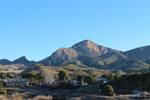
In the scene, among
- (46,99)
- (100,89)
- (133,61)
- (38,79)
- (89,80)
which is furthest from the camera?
(133,61)

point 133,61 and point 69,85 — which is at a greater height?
point 133,61

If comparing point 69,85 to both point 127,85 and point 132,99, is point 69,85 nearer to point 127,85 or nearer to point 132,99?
point 127,85

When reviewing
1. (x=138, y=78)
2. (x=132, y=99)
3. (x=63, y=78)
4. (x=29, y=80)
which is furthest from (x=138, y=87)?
(x=29, y=80)

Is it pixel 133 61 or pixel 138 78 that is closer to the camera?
pixel 138 78

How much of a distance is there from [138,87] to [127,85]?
415 cm

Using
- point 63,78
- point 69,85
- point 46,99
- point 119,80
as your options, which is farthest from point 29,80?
point 46,99

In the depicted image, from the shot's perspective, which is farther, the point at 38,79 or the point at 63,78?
the point at 38,79

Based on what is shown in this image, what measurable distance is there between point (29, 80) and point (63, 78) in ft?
50.3

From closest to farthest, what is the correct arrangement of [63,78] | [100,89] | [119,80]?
[100,89] < [119,80] < [63,78]

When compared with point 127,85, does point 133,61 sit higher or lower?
higher

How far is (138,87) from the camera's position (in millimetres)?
52188

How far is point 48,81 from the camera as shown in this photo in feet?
249

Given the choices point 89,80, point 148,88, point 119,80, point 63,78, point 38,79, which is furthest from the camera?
point 38,79

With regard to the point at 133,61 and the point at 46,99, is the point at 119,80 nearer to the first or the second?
the point at 46,99
